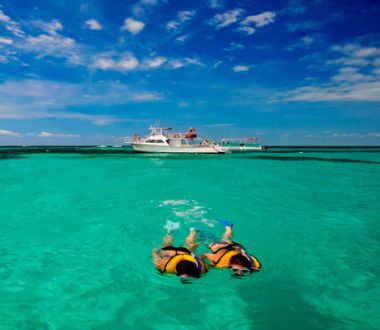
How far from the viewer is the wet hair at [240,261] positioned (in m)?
6.42

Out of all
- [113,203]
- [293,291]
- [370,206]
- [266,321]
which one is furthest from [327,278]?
[113,203]

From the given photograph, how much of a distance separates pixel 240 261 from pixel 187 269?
1273mm

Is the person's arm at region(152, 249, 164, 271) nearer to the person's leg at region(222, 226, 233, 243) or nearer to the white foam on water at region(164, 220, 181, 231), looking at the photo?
the white foam on water at region(164, 220, 181, 231)

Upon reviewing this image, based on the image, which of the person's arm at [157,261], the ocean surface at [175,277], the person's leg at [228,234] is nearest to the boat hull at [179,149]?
the ocean surface at [175,277]

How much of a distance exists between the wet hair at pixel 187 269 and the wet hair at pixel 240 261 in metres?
0.85

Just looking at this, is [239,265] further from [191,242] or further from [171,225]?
[171,225]

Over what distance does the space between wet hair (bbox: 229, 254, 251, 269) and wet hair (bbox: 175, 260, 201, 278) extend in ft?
2.80

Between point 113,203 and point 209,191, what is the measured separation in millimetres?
6438

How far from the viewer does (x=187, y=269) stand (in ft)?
19.9

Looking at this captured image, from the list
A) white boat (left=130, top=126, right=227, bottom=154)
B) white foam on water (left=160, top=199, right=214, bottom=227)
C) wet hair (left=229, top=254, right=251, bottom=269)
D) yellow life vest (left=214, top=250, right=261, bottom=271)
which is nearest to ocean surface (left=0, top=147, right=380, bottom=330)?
white foam on water (left=160, top=199, right=214, bottom=227)

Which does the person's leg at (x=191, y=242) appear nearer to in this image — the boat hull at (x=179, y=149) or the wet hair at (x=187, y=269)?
the wet hair at (x=187, y=269)

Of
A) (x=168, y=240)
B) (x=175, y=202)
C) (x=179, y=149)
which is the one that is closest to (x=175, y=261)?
(x=168, y=240)

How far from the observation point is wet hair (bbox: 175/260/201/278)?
238 inches

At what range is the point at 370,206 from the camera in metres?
14.5
